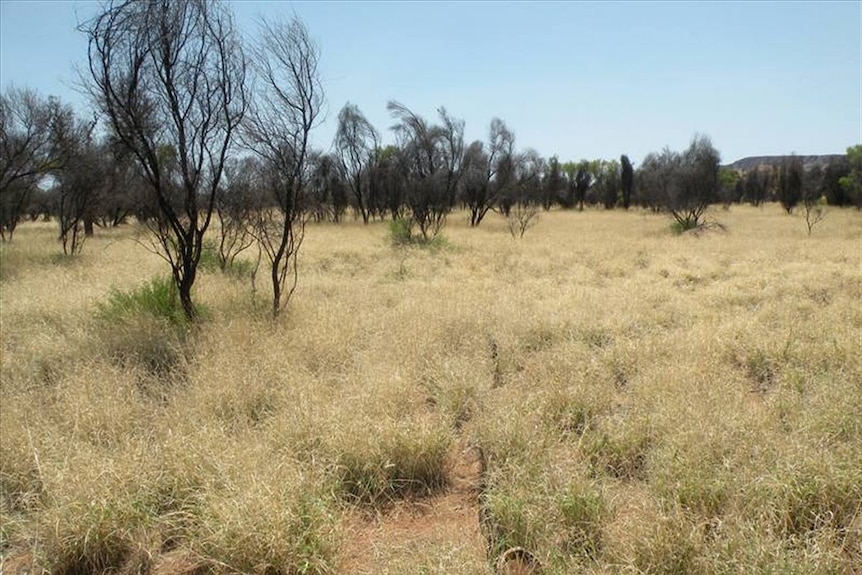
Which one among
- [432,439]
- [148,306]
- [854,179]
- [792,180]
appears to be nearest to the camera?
[432,439]

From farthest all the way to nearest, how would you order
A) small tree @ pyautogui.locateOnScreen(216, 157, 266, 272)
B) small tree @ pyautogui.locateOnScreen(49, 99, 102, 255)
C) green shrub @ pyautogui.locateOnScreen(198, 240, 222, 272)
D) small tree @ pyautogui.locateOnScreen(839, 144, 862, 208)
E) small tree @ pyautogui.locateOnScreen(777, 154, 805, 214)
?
small tree @ pyautogui.locateOnScreen(777, 154, 805, 214) < small tree @ pyautogui.locateOnScreen(839, 144, 862, 208) < small tree @ pyautogui.locateOnScreen(49, 99, 102, 255) < green shrub @ pyautogui.locateOnScreen(198, 240, 222, 272) < small tree @ pyautogui.locateOnScreen(216, 157, 266, 272)

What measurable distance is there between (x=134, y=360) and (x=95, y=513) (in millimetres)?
2812

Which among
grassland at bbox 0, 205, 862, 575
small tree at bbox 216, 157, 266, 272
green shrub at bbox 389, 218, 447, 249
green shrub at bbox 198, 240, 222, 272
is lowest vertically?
grassland at bbox 0, 205, 862, 575

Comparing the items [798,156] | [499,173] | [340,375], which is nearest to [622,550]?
[340,375]

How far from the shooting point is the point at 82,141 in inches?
549

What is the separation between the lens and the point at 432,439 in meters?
3.25

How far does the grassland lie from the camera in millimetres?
2354

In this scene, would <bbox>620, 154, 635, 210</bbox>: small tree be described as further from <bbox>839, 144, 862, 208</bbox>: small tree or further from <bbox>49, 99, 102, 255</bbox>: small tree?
<bbox>49, 99, 102, 255</bbox>: small tree

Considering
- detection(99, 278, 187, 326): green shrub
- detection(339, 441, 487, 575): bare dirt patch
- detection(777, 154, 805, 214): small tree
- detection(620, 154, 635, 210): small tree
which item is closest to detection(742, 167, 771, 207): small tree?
detection(777, 154, 805, 214): small tree

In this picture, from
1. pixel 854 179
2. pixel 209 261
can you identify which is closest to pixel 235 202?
pixel 209 261

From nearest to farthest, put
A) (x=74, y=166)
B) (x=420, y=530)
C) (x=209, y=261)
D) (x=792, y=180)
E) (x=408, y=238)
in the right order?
(x=420, y=530) → (x=209, y=261) → (x=74, y=166) → (x=408, y=238) → (x=792, y=180)

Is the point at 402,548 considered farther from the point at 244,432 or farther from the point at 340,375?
the point at 340,375

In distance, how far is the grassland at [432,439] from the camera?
2.35 m

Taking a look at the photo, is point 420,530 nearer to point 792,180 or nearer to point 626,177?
point 792,180
